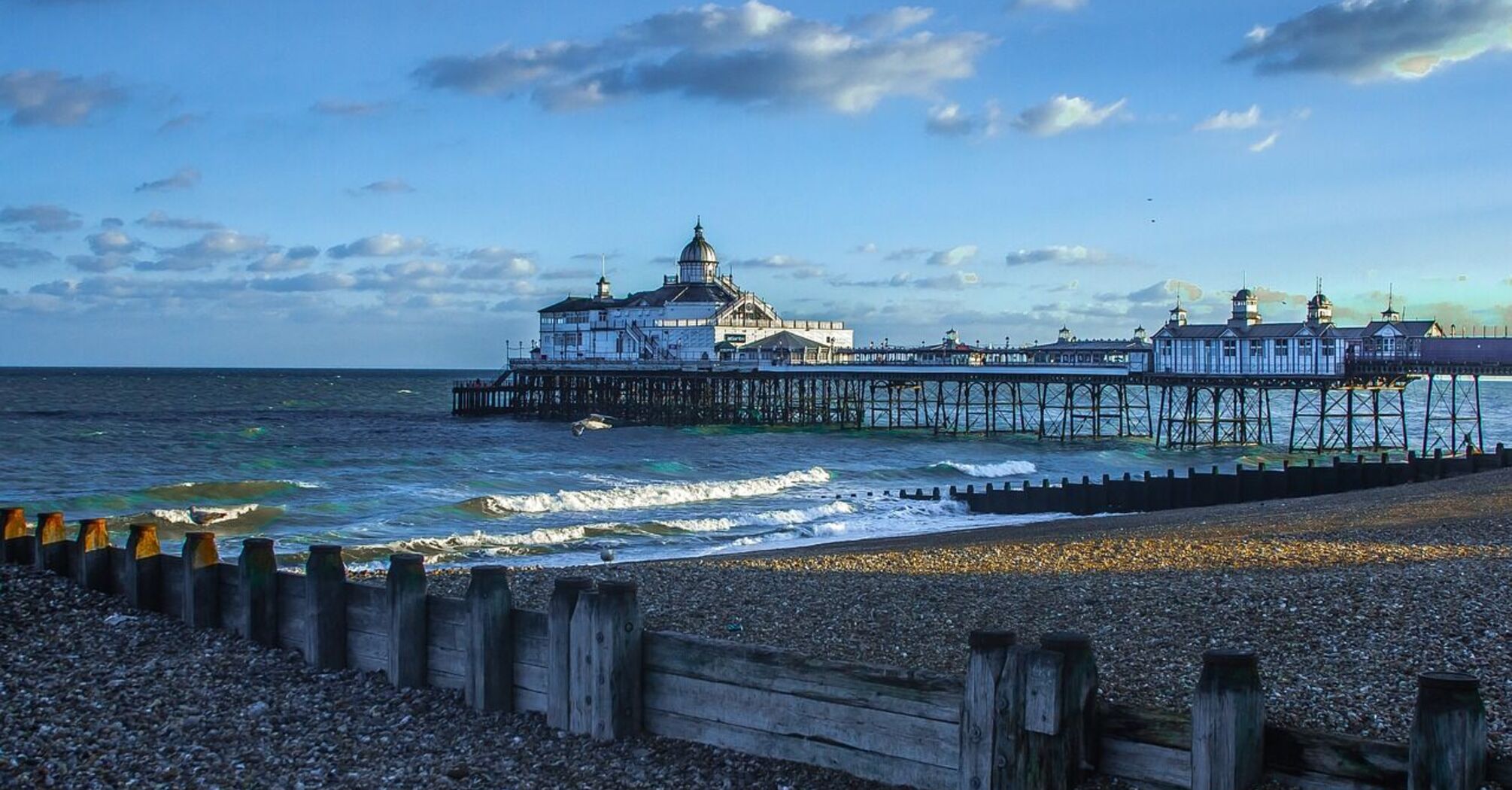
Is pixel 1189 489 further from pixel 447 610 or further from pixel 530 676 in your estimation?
pixel 530 676

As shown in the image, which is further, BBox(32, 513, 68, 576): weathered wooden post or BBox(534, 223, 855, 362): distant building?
BBox(534, 223, 855, 362): distant building

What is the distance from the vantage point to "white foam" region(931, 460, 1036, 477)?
37875 millimetres

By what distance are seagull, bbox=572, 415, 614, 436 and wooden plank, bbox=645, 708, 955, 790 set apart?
52.1 meters

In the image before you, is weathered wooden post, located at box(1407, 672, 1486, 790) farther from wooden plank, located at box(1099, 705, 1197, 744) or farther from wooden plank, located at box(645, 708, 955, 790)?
wooden plank, located at box(645, 708, 955, 790)

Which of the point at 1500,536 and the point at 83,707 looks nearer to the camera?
the point at 83,707

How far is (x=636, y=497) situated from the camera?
98.4ft

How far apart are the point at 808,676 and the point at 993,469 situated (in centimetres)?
3366

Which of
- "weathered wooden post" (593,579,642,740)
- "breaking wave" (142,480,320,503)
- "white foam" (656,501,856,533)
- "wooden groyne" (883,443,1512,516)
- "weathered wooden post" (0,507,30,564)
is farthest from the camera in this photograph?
"breaking wave" (142,480,320,503)

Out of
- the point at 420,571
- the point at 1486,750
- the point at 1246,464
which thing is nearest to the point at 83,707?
the point at 420,571


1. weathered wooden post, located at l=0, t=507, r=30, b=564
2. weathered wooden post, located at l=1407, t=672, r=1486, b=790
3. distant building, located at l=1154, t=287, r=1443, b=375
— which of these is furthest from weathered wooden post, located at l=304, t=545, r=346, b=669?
distant building, located at l=1154, t=287, r=1443, b=375

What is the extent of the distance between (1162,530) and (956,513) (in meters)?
8.54

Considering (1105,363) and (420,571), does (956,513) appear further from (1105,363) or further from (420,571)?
(1105,363)

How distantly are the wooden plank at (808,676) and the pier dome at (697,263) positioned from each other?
76.2 metres

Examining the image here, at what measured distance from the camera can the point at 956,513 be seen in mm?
27047
